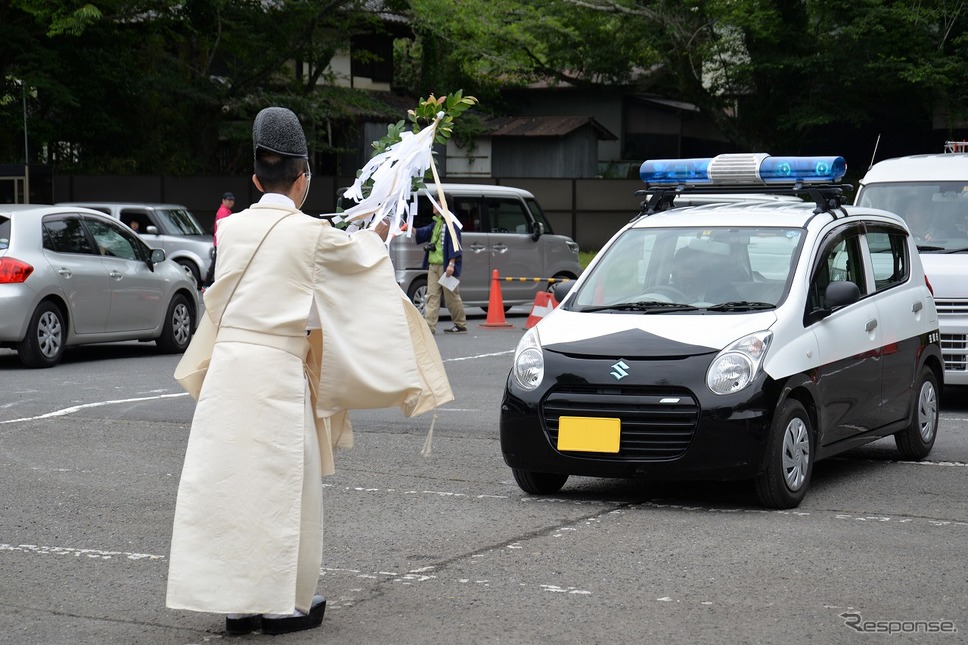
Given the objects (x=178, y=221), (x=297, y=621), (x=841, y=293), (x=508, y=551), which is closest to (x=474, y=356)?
(x=841, y=293)

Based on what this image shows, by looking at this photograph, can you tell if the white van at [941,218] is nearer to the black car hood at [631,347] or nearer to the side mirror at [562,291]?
the side mirror at [562,291]

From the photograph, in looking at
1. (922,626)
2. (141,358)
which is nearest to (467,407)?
(141,358)

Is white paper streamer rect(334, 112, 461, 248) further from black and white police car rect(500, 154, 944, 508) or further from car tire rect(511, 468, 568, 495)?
car tire rect(511, 468, 568, 495)

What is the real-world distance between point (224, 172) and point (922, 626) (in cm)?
3543

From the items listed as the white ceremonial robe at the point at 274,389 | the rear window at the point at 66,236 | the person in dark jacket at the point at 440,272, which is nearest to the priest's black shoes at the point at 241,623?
the white ceremonial robe at the point at 274,389

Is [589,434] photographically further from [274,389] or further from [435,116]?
[274,389]

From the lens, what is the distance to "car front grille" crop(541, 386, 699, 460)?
681 centimetres

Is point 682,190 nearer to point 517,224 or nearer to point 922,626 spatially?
point 922,626

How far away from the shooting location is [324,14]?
3397 cm

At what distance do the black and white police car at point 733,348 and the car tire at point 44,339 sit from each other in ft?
23.4

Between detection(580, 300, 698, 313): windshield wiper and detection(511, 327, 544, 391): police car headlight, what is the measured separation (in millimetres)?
485

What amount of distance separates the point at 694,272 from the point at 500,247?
1289cm

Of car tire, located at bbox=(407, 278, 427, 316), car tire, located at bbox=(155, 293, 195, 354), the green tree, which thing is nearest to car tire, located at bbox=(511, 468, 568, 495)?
car tire, located at bbox=(155, 293, 195, 354)

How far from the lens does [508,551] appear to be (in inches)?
238
